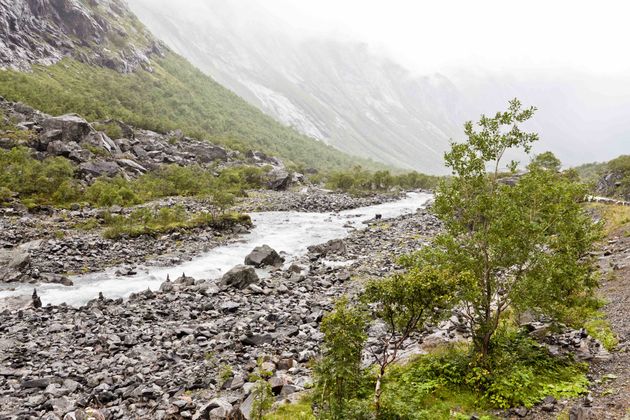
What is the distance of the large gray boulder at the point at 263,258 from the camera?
43375 millimetres

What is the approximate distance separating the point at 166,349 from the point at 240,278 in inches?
484

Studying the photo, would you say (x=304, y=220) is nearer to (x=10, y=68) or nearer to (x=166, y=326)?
(x=166, y=326)

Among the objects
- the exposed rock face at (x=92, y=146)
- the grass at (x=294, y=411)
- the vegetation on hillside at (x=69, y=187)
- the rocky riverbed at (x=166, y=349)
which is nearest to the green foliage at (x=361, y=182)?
the exposed rock face at (x=92, y=146)

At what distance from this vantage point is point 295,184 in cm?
12762

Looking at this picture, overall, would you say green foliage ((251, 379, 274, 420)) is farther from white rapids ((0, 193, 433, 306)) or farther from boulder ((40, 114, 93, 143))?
boulder ((40, 114, 93, 143))

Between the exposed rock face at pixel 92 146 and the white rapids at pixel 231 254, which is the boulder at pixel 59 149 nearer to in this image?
the exposed rock face at pixel 92 146

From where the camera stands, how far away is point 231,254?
49344mm

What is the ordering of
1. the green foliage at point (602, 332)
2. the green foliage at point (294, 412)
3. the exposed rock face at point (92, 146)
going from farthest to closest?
the exposed rock face at point (92, 146)
the green foliage at point (602, 332)
the green foliage at point (294, 412)

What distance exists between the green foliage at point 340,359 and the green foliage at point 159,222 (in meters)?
42.1

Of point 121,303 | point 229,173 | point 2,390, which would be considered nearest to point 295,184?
point 229,173

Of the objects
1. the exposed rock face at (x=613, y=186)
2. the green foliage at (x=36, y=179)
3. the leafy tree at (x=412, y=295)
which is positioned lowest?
the green foliage at (x=36, y=179)

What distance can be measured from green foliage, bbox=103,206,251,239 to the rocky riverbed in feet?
61.5

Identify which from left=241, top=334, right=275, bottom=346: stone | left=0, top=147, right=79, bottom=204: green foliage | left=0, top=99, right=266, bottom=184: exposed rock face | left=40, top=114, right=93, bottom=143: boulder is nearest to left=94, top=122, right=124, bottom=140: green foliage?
left=0, top=99, right=266, bottom=184: exposed rock face

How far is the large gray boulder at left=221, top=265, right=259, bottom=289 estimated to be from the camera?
116ft
